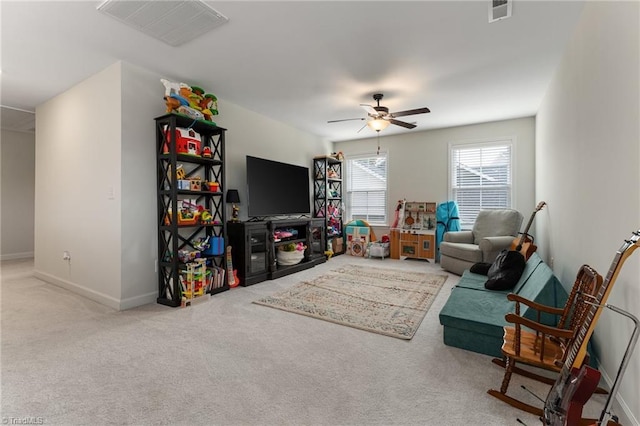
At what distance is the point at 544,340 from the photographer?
164 cm

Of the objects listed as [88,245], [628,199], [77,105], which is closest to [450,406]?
[628,199]

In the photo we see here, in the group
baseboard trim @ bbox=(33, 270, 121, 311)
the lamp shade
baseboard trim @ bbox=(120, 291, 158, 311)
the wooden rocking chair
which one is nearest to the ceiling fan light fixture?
the lamp shade

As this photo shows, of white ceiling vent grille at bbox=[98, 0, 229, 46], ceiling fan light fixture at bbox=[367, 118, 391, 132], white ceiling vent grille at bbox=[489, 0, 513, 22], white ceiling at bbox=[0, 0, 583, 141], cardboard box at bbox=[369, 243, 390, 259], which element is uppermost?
white ceiling at bbox=[0, 0, 583, 141]

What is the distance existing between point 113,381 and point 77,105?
3460 millimetres

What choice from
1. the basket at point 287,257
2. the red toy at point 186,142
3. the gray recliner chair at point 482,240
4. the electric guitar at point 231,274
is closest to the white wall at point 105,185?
the red toy at point 186,142

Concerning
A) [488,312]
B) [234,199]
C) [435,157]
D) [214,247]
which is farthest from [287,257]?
[435,157]

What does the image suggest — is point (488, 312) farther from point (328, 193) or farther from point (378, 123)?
point (328, 193)

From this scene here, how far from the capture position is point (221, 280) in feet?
12.4

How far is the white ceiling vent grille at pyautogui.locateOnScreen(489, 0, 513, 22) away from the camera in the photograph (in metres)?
2.21

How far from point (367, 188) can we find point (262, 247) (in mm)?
3275

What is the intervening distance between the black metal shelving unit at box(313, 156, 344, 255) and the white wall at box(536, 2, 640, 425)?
392 cm

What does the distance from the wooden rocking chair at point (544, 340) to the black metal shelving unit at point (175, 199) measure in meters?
3.03

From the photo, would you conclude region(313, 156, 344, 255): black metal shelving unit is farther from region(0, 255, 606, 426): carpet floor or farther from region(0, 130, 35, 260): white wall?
region(0, 130, 35, 260): white wall

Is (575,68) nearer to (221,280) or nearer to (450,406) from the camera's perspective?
(450,406)
